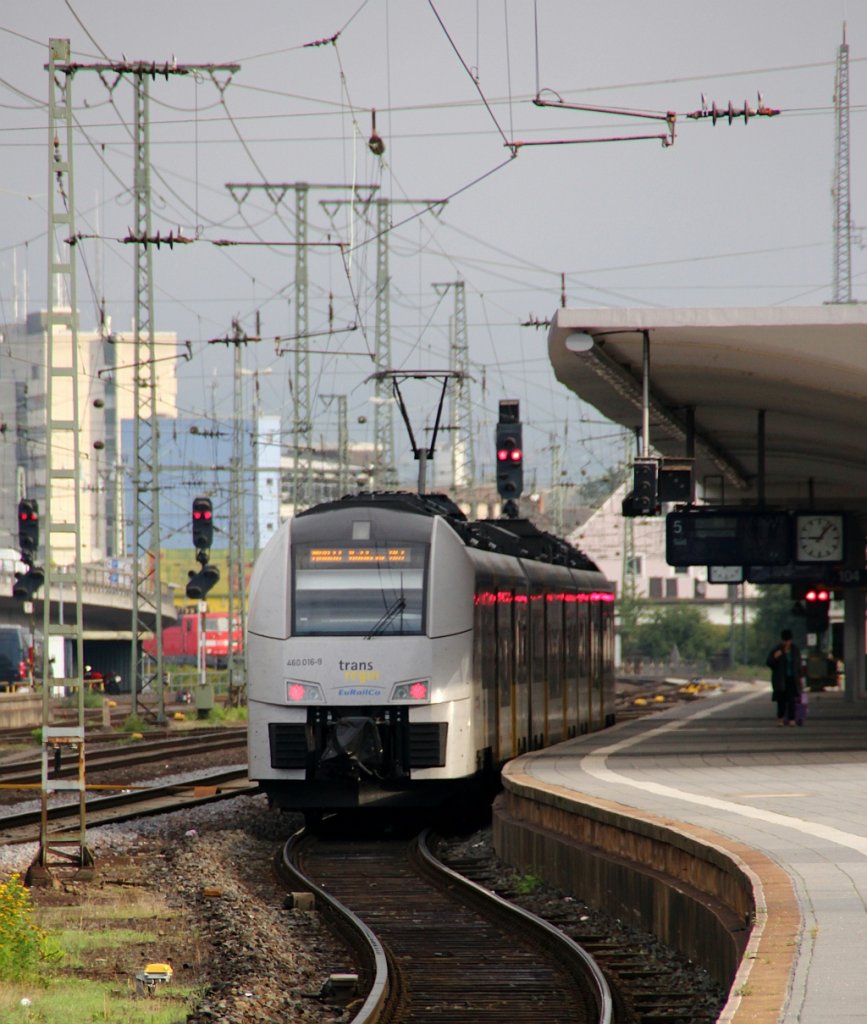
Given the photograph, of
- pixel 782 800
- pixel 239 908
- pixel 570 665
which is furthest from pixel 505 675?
pixel 239 908

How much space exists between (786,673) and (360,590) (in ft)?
41.6

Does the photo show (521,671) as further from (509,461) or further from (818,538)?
(509,461)

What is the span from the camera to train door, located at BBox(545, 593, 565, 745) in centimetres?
2414

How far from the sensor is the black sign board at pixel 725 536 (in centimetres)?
2644

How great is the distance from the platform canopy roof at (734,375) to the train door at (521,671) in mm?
3081

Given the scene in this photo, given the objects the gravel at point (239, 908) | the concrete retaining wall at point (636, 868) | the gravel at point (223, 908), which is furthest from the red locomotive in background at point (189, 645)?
the concrete retaining wall at point (636, 868)

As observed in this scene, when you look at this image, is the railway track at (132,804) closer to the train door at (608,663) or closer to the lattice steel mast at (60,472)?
the lattice steel mast at (60,472)

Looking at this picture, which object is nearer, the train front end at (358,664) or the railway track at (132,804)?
the train front end at (358,664)

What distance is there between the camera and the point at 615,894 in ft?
41.3

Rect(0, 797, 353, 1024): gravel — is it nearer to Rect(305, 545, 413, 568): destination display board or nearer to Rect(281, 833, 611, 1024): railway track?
Rect(281, 833, 611, 1024): railway track

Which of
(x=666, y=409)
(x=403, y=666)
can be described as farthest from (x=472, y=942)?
(x=666, y=409)

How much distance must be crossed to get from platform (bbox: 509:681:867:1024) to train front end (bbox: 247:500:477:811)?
1253 mm

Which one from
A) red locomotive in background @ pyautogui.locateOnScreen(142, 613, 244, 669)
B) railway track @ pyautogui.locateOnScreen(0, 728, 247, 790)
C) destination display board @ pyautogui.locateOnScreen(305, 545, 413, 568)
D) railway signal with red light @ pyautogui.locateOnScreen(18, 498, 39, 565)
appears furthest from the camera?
red locomotive in background @ pyautogui.locateOnScreen(142, 613, 244, 669)

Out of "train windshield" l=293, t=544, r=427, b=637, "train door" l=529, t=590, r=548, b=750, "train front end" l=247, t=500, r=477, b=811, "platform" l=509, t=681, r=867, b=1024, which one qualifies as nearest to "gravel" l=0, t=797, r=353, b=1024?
"train front end" l=247, t=500, r=477, b=811
